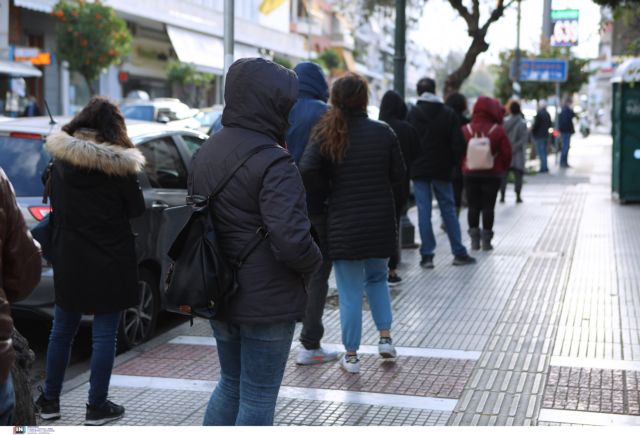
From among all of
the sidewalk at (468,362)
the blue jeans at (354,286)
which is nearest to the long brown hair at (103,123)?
the sidewalk at (468,362)

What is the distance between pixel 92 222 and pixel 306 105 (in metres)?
1.89

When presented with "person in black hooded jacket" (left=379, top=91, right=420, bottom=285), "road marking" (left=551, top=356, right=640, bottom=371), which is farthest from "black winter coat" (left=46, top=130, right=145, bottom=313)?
"person in black hooded jacket" (left=379, top=91, right=420, bottom=285)

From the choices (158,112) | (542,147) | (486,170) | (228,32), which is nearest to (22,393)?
(228,32)

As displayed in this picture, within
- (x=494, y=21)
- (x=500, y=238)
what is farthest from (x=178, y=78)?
(x=500, y=238)

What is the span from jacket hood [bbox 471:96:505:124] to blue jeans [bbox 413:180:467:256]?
1079mm

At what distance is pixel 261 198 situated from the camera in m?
3.65

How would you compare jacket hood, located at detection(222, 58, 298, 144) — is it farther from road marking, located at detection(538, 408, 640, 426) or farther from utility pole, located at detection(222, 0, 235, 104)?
utility pole, located at detection(222, 0, 235, 104)

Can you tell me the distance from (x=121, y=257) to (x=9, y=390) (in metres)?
2.25

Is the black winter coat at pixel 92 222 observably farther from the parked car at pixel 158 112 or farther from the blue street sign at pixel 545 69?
the blue street sign at pixel 545 69

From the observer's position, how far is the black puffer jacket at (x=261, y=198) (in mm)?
3635

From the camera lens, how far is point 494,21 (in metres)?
15.5

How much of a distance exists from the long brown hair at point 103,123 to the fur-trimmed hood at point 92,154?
2.0 inches

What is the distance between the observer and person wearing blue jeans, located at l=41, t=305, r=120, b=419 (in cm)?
521

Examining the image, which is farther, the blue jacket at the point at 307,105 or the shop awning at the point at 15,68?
the shop awning at the point at 15,68
